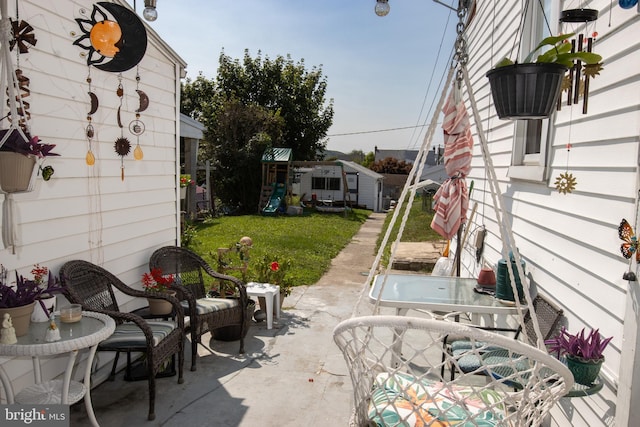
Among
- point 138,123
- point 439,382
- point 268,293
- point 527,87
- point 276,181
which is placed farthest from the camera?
point 276,181

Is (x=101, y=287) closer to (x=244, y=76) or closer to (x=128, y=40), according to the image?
(x=128, y=40)

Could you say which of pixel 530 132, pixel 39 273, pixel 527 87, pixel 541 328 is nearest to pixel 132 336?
pixel 39 273

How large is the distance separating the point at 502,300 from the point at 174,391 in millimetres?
2550

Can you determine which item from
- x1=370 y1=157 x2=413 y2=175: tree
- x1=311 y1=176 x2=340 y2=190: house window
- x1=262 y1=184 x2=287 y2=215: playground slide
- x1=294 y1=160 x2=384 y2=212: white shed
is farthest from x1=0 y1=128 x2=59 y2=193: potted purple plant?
x1=370 y1=157 x2=413 y2=175: tree

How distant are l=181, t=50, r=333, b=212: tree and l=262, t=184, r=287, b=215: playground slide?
95cm

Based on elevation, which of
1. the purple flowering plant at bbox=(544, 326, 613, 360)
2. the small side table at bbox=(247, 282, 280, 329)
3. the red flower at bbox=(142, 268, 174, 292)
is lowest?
the small side table at bbox=(247, 282, 280, 329)

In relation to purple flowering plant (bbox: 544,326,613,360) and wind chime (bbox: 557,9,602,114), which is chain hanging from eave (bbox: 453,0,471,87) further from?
purple flowering plant (bbox: 544,326,613,360)

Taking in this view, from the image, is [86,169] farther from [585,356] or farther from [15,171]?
[585,356]

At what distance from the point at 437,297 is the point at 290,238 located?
780 centimetres

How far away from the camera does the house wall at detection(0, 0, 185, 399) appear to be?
2.89m

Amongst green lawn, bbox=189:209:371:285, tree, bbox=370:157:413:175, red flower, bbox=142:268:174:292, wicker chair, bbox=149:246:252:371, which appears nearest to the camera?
red flower, bbox=142:268:174:292

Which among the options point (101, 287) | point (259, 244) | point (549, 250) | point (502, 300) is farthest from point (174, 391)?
point (259, 244)

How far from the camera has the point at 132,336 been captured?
3201 millimetres

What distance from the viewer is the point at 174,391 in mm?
3465
